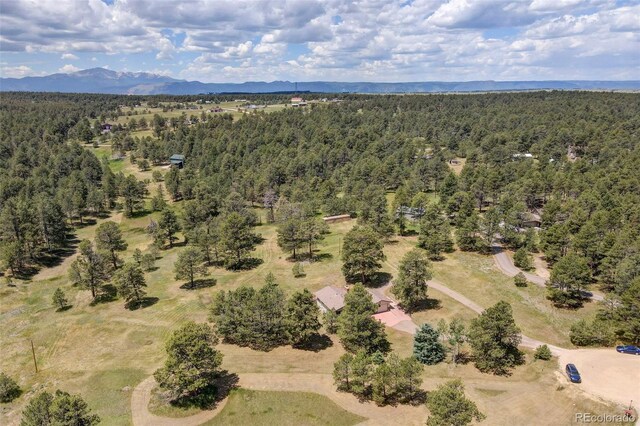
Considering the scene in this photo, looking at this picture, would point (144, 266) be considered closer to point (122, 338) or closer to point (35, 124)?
point (122, 338)

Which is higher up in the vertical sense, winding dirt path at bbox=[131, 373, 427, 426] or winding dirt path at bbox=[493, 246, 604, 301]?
winding dirt path at bbox=[493, 246, 604, 301]

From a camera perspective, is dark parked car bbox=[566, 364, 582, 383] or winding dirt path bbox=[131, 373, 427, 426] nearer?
winding dirt path bbox=[131, 373, 427, 426]

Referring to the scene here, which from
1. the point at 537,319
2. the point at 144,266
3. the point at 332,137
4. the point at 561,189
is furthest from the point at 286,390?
the point at 332,137

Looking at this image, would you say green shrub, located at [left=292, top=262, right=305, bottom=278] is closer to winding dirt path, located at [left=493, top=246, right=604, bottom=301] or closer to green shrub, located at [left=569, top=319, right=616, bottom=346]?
winding dirt path, located at [left=493, top=246, right=604, bottom=301]

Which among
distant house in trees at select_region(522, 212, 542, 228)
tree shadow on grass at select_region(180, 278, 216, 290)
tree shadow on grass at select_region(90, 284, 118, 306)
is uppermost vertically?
distant house in trees at select_region(522, 212, 542, 228)

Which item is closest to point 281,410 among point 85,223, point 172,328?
point 172,328

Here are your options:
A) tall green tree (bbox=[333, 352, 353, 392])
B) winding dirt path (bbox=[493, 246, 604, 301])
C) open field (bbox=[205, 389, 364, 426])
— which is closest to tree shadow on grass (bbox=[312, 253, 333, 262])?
winding dirt path (bbox=[493, 246, 604, 301])
